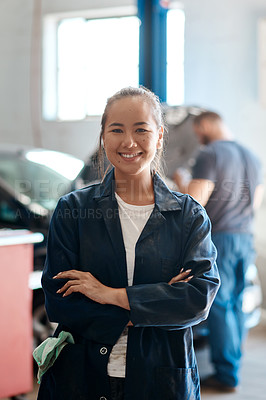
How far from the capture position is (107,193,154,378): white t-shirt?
129cm

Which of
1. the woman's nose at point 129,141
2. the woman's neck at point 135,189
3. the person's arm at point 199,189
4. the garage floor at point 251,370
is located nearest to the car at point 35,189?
the garage floor at point 251,370

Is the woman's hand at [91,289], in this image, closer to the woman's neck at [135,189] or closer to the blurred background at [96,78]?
the woman's neck at [135,189]

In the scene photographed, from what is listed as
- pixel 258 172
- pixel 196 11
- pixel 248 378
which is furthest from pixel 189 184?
pixel 196 11

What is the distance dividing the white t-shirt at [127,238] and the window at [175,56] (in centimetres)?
410

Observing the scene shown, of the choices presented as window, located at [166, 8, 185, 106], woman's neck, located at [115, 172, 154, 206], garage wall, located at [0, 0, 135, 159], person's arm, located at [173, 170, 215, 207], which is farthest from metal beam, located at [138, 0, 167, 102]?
woman's neck, located at [115, 172, 154, 206]

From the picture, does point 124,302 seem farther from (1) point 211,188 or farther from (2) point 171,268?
(1) point 211,188

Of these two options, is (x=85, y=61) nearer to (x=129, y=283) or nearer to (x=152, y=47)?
(x=152, y=47)

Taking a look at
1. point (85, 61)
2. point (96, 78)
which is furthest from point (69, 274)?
point (85, 61)

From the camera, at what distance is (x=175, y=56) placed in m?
5.44

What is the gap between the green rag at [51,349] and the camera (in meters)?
1.32

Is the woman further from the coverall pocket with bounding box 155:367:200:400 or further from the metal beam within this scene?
the metal beam

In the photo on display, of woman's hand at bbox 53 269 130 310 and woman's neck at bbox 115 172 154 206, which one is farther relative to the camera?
woman's neck at bbox 115 172 154 206

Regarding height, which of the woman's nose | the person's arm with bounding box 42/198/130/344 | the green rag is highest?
the woman's nose

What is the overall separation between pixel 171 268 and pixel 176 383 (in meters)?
0.27
